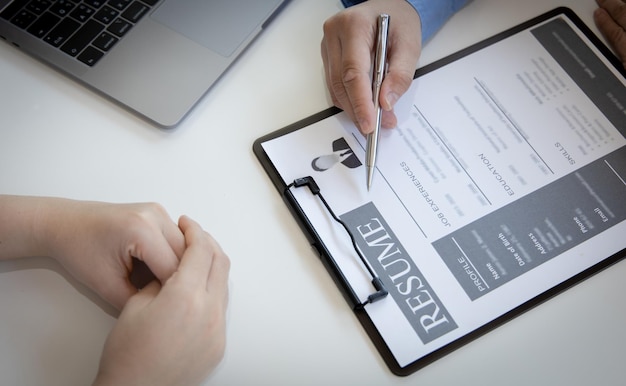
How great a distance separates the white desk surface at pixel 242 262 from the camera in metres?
0.61

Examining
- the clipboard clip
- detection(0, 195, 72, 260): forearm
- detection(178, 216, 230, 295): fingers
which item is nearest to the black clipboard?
the clipboard clip

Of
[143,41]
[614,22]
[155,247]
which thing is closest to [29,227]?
[155,247]

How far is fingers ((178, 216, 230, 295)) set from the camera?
1.90 ft

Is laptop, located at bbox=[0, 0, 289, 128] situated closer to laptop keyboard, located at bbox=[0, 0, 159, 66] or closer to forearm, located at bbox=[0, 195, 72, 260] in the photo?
laptop keyboard, located at bbox=[0, 0, 159, 66]

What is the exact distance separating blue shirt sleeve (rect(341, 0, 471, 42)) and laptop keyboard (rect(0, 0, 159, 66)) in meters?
0.30

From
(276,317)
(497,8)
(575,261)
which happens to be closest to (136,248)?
(276,317)

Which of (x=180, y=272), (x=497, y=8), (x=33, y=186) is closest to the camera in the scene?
(x=180, y=272)

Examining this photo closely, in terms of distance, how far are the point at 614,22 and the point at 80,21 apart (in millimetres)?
723

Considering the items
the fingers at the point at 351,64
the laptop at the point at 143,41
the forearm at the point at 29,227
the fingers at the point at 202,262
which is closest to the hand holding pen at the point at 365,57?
the fingers at the point at 351,64

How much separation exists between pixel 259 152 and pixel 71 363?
31 cm

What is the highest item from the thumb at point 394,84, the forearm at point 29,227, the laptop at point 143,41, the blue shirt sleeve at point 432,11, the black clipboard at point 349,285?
the laptop at point 143,41

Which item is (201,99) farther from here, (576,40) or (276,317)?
(576,40)

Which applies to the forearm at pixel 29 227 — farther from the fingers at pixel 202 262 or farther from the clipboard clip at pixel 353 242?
the clipboard clip at pixel 353 242

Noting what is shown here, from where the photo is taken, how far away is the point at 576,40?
80cm
